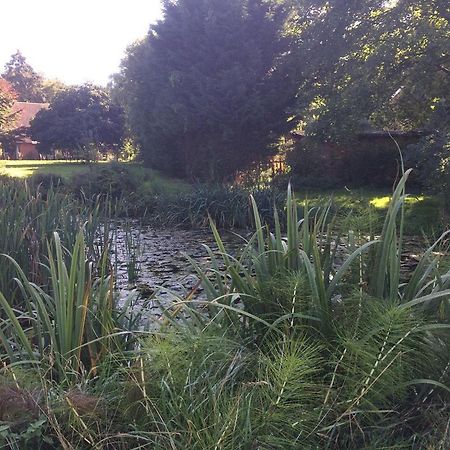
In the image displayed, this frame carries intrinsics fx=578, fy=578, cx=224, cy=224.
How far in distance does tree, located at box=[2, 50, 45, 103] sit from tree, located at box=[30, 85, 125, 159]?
27290 millimetres

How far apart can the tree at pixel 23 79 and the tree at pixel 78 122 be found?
27290 mm

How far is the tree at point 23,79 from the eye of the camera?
201 ft

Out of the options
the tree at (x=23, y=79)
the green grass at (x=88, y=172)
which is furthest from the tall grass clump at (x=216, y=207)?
the tree at (x=23, y=79)

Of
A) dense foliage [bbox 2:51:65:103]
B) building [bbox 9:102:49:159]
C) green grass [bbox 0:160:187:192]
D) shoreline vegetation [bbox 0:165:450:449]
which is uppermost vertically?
dense foliage [bbox 2:51:65:103]

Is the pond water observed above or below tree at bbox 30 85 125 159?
below

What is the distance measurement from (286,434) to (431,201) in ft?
45.6

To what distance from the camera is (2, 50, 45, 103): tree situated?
61.1 m

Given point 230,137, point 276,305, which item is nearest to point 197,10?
point 230,137

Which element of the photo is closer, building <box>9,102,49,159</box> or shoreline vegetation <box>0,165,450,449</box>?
shoreline vegetation <box>0,165,450,449</box>

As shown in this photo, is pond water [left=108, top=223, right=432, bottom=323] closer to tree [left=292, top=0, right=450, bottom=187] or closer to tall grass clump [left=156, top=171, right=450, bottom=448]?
tall grass clump [left=156, top=171, right=450, bottom=448]

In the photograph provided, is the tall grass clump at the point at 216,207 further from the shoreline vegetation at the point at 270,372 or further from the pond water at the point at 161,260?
the shoreline vegetation at the point at 270,372

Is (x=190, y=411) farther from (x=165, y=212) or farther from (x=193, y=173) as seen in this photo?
(x=193, y=173)

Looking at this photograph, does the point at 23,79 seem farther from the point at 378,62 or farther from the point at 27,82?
the point at 378,62

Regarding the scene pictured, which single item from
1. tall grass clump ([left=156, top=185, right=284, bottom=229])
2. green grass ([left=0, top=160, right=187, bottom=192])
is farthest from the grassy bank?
green grass ([left=0, top=160, right=187, bottom=192])
